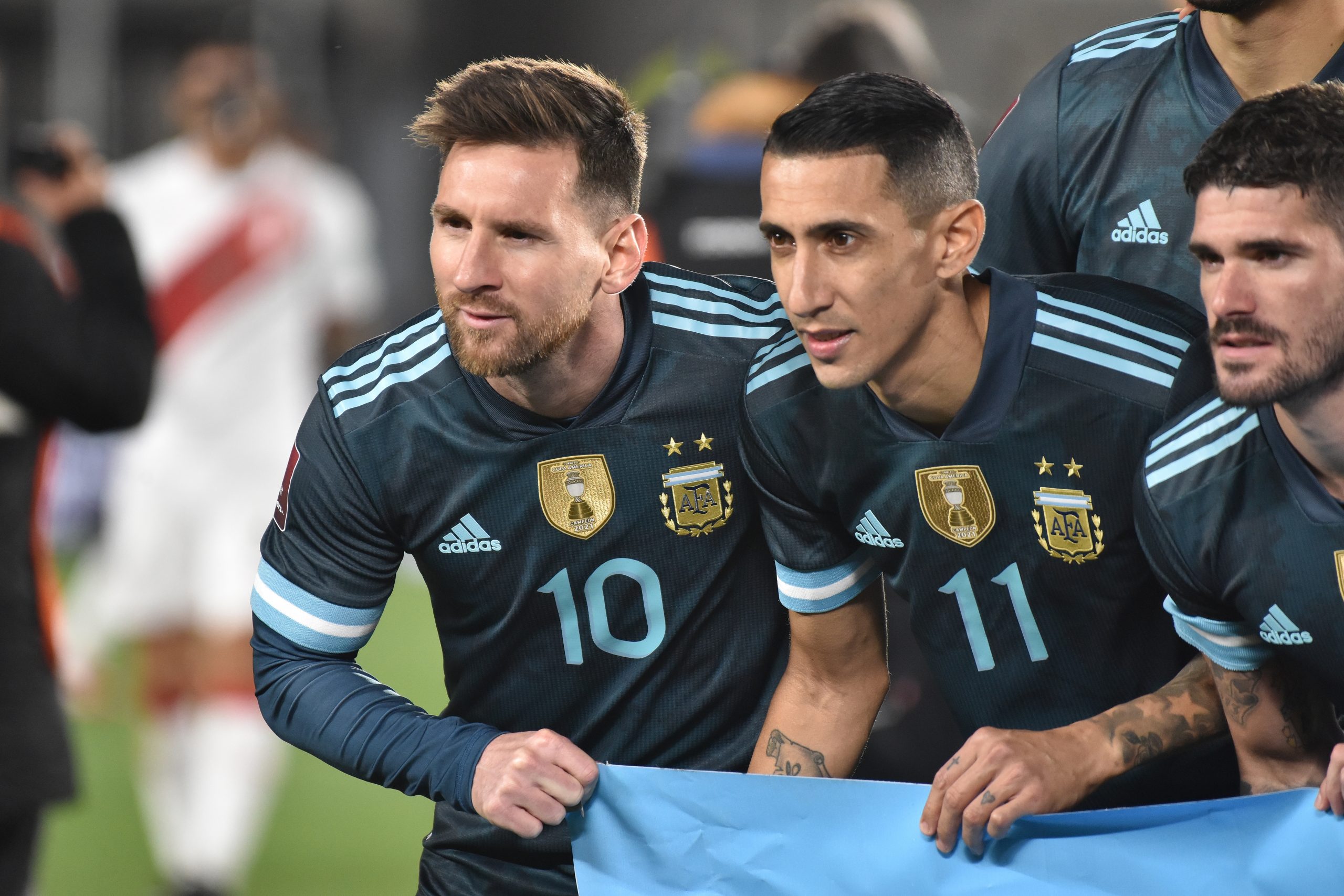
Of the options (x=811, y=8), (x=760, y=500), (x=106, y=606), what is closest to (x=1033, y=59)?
(x=811, y=8)

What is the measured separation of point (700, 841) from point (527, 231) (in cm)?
105

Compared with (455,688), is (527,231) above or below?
above

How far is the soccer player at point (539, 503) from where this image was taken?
2754mm

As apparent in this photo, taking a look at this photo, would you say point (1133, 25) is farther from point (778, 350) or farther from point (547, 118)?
point (547, 118)

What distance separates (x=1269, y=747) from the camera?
2500 millimetres

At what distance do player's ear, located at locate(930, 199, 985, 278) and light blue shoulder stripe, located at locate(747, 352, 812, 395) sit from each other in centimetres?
28

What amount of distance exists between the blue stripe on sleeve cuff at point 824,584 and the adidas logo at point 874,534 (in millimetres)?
78

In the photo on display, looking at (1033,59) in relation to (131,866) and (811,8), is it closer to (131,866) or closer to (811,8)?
(811,8)

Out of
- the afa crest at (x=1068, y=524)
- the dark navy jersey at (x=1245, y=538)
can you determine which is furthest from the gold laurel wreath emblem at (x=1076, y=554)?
the dark navy jersey at (x=1245, y=538)

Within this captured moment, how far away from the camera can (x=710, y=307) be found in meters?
2.99

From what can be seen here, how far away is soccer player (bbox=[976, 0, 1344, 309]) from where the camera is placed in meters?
2.78

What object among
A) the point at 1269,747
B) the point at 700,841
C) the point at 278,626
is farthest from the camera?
the point at 278,626

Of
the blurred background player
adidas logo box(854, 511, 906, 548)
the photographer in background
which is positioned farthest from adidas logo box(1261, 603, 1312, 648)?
the blurred background player

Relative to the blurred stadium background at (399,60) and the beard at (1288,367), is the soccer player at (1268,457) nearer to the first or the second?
the beard at (1288,367)
